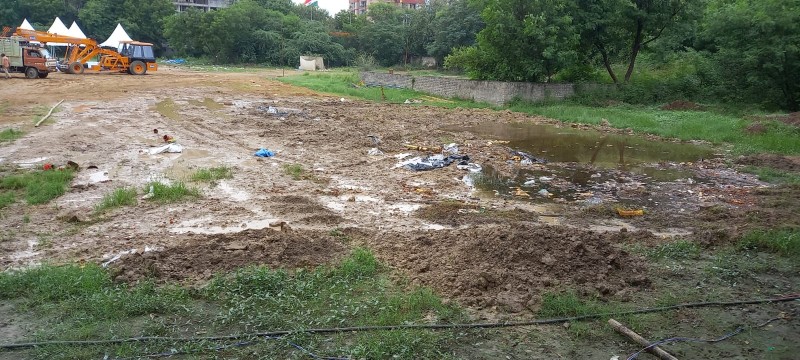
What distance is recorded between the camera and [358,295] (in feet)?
17.4

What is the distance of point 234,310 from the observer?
4883mm

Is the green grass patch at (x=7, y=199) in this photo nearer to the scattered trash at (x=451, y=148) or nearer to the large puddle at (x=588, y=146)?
the scattered trash at (x=451, y=148)

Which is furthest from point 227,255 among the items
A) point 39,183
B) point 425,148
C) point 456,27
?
point 456,27

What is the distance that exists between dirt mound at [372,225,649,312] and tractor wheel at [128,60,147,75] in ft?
108

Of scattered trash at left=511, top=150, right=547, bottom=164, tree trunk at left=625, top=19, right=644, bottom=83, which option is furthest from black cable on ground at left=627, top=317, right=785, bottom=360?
tree trunk at left=625, top=19, right=644, bottom=83

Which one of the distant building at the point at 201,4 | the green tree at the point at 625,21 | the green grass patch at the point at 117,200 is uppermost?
the distant building at the point at 201,4

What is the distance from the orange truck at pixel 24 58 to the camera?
2764cm

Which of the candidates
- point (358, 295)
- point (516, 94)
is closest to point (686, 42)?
point (516, 94)

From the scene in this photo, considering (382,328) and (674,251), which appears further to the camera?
(674,251)

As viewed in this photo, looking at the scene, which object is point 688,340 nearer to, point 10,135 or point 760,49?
point 10,135

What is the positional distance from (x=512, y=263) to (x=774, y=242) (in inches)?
148

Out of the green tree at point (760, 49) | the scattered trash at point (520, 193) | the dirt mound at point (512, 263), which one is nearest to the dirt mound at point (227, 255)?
the dirt mound at point (512, 263)

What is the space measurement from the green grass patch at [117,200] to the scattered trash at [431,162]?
5497 mm

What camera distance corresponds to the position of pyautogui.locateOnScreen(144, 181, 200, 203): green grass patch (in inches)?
335
